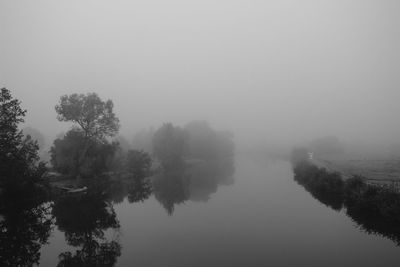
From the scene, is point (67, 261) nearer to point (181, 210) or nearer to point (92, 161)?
point (181, 210)

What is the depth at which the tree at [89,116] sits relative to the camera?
238 ft

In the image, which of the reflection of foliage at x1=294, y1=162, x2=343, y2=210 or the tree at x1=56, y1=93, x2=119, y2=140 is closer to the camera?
the reflection of foliage at x1=294, y1=162, x2=343, y2=210

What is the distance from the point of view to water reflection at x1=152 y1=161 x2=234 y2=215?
196 ft

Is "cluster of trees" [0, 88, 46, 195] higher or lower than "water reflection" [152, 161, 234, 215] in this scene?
higher

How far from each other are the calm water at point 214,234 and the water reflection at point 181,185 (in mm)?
826

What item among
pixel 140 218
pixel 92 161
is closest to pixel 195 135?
pixel 92 161

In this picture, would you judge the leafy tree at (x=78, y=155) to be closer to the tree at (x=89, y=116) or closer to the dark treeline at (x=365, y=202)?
the tree at (x=89, y=116)

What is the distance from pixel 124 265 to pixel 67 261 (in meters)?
5.73

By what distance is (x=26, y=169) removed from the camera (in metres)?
47.7

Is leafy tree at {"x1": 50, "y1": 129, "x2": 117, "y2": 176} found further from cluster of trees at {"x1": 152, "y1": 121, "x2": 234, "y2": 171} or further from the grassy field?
the grassy field

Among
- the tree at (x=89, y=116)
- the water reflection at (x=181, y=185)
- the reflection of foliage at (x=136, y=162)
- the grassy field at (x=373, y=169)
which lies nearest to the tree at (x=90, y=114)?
the tree at (x=89, y=116)

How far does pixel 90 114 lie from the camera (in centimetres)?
7406

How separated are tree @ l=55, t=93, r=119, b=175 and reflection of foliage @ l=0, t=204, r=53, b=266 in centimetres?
2717

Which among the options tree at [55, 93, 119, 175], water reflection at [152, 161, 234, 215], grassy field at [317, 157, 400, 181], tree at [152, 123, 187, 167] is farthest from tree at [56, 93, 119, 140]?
grassy field at [317, 157, 400, 181]
